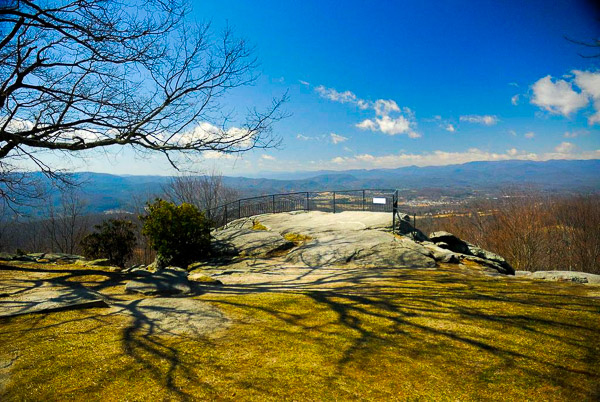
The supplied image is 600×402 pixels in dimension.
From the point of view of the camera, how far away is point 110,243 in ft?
62.5

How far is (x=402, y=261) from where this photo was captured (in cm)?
944

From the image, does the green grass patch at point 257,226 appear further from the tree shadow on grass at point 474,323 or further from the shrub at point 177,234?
the tree shadow on grass at point 474,323

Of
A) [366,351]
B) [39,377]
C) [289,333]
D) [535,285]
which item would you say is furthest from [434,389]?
[535,285]

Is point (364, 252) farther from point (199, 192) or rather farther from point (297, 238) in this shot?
point (199, 192)

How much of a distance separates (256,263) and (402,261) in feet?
15.7

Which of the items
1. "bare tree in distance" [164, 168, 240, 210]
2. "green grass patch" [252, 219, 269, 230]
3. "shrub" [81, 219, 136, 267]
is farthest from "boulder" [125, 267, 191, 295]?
"bare tree in distance" [164, 168, 240, 210]

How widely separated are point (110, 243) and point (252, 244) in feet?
39.8

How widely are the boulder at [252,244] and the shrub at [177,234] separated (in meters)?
0.83

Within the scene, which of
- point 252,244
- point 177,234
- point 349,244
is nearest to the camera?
point 349,244

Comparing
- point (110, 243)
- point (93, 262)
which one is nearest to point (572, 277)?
point (93, 262)

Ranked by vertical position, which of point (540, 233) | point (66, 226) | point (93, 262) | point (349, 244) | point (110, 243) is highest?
point (349, 244)

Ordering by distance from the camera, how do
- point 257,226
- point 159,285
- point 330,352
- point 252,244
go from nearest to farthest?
point 330,352
point 159,285
point 252,244
point 257,226

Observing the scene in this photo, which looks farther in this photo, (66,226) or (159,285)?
(66,226)

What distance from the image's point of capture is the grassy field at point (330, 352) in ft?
9.05
